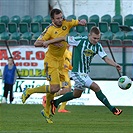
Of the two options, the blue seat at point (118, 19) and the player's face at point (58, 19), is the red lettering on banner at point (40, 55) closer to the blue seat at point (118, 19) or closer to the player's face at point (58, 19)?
the blue seat at point (118, 19)

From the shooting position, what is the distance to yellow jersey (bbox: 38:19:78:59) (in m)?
13.0

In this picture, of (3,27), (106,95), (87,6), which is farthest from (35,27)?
(106,95)

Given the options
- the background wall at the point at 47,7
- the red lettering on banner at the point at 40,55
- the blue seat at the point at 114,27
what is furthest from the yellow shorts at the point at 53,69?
the background wall at the point at 47,7

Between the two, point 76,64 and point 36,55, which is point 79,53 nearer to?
point 76,64

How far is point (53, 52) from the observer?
13477 millimetres

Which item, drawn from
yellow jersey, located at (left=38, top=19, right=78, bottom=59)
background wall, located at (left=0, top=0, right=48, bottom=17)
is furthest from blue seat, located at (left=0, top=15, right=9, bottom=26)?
yellow jersey, located at (left=38, top=19, right=78, bottom=59)

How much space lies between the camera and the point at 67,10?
29.4m

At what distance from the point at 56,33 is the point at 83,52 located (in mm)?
790

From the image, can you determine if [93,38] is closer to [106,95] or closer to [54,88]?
[54,88]

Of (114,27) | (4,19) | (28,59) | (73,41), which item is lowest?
(28,59)

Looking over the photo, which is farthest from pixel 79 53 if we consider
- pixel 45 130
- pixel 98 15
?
pixel 98 15

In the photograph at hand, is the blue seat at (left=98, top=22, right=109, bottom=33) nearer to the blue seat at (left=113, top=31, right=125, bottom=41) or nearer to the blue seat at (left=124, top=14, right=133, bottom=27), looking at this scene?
the blue seat at (left=124, top=14, right=133, bottom=27)

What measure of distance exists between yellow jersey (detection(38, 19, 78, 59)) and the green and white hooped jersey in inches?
22.5

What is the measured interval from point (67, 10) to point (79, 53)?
16.9 m
